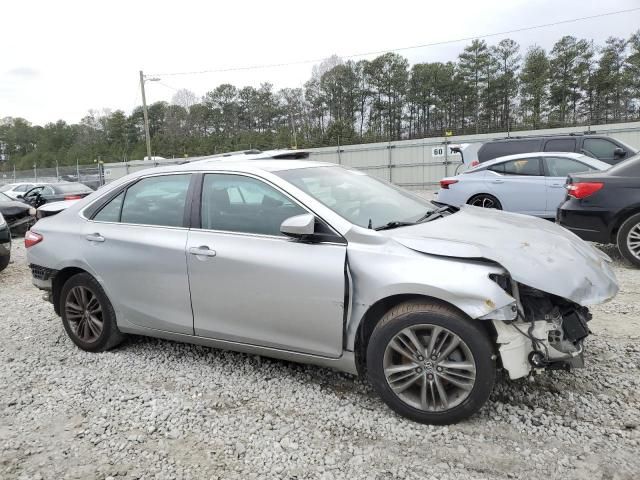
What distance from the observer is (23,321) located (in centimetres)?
506

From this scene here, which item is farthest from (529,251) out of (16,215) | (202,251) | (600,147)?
(16,215)

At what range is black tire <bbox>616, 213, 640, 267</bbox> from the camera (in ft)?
18.8

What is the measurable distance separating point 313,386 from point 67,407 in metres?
1.64

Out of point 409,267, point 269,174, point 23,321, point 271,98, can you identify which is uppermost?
point 271,98

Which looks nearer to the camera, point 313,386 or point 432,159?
point 313,386

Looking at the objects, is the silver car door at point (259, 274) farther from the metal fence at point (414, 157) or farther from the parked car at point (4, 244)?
the metal fence at point (414, 157)

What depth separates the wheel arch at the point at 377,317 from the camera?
259 cm

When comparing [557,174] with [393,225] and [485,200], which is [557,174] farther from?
[393,225]

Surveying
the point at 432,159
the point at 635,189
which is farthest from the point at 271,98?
the point at 635,189

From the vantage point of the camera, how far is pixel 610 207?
581cm

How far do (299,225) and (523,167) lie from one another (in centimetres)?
715

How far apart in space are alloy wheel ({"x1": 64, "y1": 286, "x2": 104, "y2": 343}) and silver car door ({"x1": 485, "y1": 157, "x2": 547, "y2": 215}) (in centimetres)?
723

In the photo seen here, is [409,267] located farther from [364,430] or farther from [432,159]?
[432,159]

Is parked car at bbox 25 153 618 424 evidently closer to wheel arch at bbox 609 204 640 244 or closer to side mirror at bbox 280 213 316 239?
side mirror at bbox 280 213 316 239
